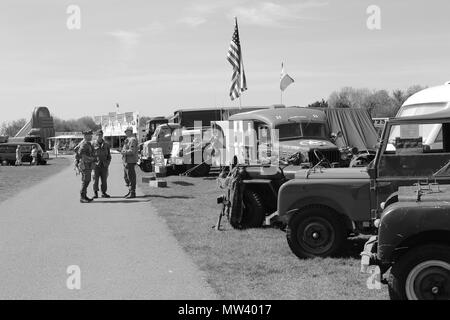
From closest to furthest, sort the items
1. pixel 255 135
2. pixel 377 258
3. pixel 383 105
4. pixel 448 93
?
pixel 377 258, pixel 448 93, pixel 255 135, pixel 383 105

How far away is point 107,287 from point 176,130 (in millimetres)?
21720

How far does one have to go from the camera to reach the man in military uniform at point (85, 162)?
48.2 ft

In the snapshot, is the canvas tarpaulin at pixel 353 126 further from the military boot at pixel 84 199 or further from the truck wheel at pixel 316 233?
the truck wheel at pixel 316 233

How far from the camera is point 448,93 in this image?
41.0 ft

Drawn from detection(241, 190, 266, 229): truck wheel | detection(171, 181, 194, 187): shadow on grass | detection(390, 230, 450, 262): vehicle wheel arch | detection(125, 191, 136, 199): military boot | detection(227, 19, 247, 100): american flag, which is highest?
detection(227, 19, 247, 100): american flag

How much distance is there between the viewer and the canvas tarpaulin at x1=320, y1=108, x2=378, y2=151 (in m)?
22.9

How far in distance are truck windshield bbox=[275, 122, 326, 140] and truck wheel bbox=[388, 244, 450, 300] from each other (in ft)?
39.1

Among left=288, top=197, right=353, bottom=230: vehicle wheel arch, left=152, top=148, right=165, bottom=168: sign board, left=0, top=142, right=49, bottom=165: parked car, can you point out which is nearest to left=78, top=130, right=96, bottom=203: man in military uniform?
left=288, top=197, right=353, bottom=230: vehicle wheel arch

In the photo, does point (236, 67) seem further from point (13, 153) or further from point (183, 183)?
point (13, 153)

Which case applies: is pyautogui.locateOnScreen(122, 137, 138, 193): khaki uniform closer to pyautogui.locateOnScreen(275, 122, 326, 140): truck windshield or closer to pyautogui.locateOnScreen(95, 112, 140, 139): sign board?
pyautogui.locateOnScreen(275, 122, 326, 140): truck windshield

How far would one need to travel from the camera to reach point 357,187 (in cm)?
745

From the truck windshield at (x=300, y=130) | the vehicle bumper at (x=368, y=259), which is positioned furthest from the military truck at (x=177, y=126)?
the vehicle bumper at (x=368, y=259)

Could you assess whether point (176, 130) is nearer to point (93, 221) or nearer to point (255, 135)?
point (255, 135)
